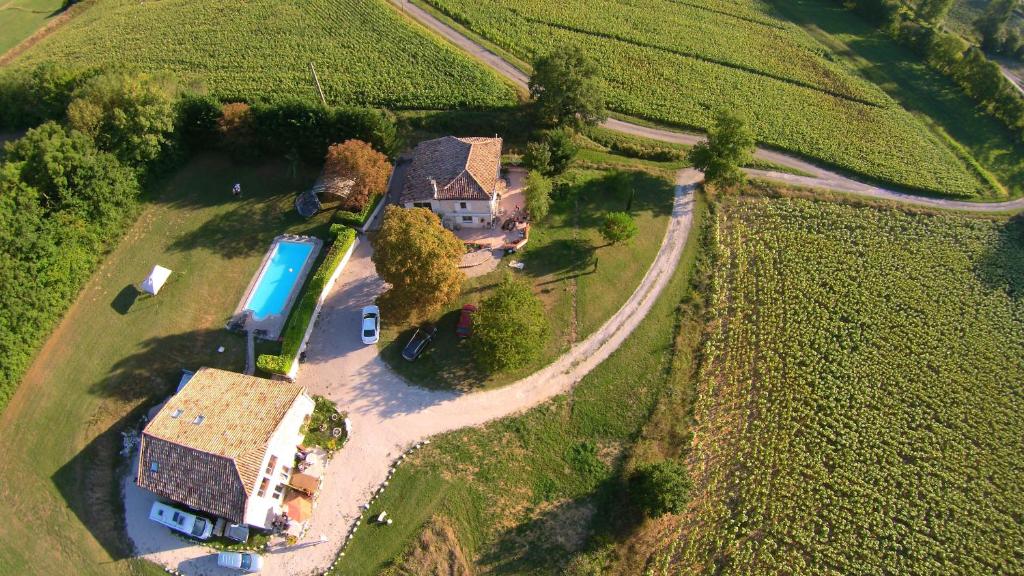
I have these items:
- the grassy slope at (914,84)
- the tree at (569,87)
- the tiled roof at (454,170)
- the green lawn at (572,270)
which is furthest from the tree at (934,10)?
the tiled roof at (454,170)

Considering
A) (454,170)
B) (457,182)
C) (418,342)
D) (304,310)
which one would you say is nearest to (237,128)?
(304,310)

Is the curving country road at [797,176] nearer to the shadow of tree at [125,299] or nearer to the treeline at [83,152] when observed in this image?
the treeline at [83,152]

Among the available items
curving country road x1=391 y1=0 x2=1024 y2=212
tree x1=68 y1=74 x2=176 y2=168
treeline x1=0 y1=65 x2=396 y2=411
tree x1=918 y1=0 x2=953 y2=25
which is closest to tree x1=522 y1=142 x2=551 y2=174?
curving country road x1=391 y1=0 x2=1024 y2=212

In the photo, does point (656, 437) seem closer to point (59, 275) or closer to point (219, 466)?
point (219, 466)

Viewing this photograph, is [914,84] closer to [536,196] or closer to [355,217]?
[536,196]

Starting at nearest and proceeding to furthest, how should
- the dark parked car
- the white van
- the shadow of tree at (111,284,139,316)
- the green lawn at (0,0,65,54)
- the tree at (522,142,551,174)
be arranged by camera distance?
1. the white van
2. the dark parked car
3. the shadow of tree at (111,284,139,316)
4. the tree at (522,142,551,174)
5. the green lawn at (0,0,65,54)

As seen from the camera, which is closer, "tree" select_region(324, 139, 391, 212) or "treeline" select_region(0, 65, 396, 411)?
"treeline" select_region(0, 65, 396, 411)

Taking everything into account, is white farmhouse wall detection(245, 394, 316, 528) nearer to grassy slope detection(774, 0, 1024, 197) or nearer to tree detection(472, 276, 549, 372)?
tree detection(472, 276, 549, 372)
